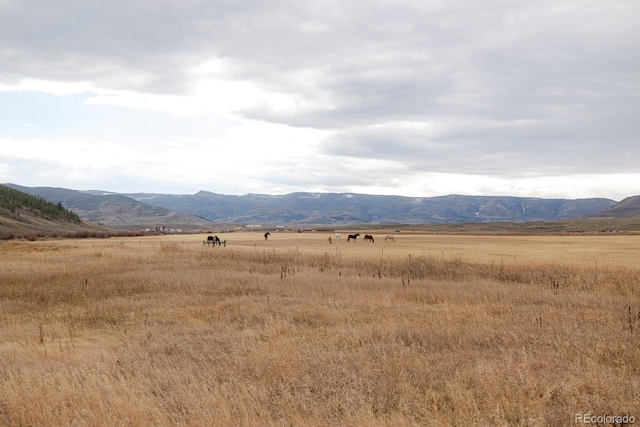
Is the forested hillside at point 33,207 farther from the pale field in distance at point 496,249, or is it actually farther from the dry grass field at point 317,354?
the dry grass field at point 317,354

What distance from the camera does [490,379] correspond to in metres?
7.67

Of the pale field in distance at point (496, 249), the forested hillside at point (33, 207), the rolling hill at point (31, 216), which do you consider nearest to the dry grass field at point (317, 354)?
the pale field in distance at point (496, 249)

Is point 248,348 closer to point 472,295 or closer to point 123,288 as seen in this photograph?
point 472,295

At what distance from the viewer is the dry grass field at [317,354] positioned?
267 inches

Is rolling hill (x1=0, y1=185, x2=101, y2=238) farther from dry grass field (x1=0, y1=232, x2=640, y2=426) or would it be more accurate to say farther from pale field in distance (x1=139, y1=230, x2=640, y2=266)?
dry grass field (x1=0, y1=232, x2=640, y2=426)

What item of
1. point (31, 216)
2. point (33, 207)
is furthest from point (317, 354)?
point (33, 207)

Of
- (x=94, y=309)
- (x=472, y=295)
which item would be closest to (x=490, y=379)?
(x=472, y=295)

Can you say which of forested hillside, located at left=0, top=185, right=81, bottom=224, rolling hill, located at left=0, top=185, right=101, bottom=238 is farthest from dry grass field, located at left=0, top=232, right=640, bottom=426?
forested hillside, located at left=0, top=185, right=81, bottom=224

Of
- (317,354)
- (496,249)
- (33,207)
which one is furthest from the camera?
(33,207)

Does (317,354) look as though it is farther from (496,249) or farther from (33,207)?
(33,207)

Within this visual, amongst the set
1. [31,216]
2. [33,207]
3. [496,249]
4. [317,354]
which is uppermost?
[33,207]

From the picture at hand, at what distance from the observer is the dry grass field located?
267 inches

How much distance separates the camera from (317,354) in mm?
9586

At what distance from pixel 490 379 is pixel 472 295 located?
10.8 m
